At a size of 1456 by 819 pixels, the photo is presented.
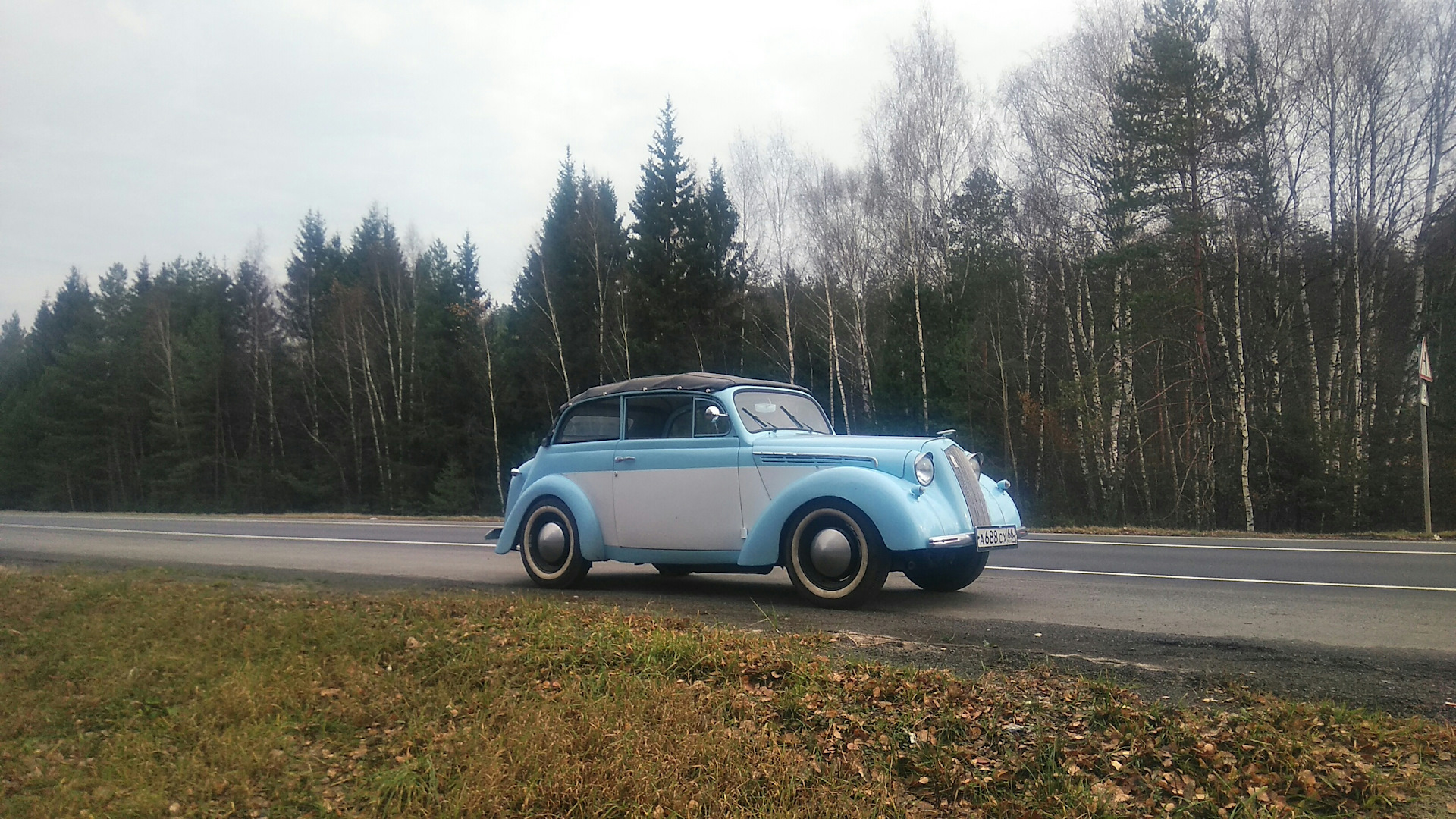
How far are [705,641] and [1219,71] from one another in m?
24.3

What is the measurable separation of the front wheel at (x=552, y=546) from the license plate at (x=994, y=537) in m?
3.49

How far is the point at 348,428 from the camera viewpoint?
4803cm

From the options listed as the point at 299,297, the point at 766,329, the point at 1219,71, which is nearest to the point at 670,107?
the point at 766,329

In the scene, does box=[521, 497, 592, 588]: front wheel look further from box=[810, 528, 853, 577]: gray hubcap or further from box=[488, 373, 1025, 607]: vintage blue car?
box=[810, 528, 853, 577]: gray hubcap

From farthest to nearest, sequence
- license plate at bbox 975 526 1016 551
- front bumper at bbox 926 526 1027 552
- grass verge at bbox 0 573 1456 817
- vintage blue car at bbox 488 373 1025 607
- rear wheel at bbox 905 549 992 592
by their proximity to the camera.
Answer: rear wheel at bbox 905 549 992 592 → license plate at bbox 975 526 1016 551 → vintage blue car at bbox 488 373 1025 607 → front bumper at bbox 926 526 1027 552 → grass verge at bbox 0 573 1456 817

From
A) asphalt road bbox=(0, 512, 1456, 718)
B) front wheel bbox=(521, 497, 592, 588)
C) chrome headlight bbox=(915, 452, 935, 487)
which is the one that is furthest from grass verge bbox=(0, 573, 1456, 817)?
front wheel bbox=(521, 497, 592, 588)

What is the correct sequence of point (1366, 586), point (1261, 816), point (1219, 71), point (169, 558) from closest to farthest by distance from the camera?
point (1261, 816) → point (1366, 586) → point (169, 558) → point (1219, 71)

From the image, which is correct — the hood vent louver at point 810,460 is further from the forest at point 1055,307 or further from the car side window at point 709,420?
the forest at point 1055,307

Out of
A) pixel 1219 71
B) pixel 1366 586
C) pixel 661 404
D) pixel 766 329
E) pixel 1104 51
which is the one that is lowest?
pixel 1366 586

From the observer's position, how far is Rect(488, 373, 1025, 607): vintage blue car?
6.85 metres

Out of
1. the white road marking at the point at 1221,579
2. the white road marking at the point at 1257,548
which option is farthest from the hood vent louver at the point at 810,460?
the white road marking at the point at 1257,548

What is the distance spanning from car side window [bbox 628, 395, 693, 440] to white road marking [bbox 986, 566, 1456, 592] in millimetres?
3946

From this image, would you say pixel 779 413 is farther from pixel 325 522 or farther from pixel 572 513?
pixel 325 522

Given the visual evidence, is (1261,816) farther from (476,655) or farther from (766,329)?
(766,329)
